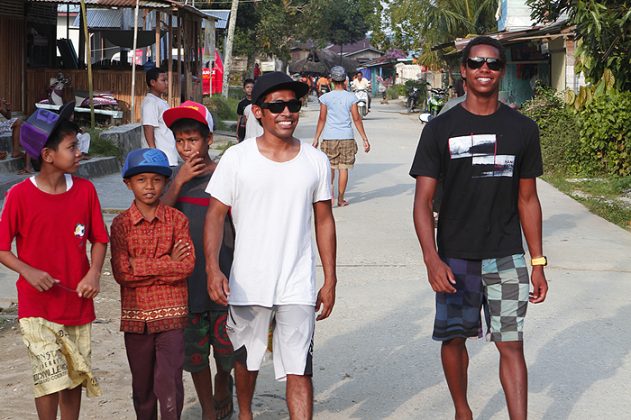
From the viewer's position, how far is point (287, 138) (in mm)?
4500

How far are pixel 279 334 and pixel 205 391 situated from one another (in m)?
0.71

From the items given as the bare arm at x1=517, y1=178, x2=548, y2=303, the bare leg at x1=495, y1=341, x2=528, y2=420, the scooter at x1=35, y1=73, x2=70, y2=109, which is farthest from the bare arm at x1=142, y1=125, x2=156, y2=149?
the scooter at x1=35, y1=73, x2=70, y2=109

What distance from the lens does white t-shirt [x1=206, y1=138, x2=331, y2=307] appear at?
4.44m

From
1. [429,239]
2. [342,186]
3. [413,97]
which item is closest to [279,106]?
[429,239]

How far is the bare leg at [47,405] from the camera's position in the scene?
4491 millimetres

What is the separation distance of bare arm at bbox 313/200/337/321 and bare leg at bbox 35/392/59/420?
120 centimetres

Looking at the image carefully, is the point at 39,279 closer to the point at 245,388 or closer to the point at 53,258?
the point at 53,258

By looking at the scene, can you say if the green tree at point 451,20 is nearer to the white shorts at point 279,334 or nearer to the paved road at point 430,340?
the paved road at point 430,340

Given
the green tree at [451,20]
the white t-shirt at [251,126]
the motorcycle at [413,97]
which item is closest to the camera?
the white t-shirt at [251,126]

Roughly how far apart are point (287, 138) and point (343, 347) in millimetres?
2581

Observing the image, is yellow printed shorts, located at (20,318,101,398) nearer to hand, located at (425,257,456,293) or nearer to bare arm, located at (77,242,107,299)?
bare arm, located at (77,242,107,299)

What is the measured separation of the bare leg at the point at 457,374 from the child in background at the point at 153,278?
1.26 meters

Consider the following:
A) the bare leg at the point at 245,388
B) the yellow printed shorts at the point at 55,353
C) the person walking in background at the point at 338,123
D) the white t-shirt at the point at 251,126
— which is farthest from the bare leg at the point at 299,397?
the person walking in background at the point at 338,123

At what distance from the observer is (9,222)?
14.3 ft
